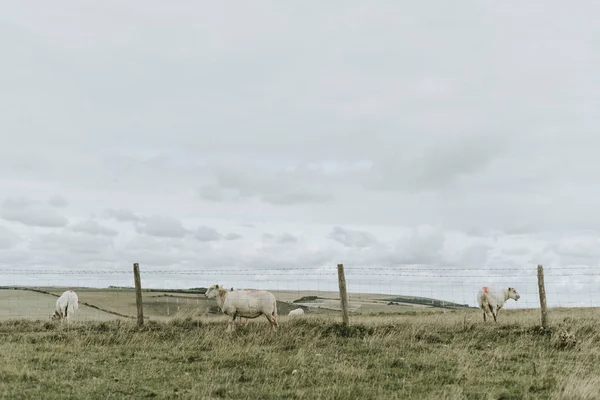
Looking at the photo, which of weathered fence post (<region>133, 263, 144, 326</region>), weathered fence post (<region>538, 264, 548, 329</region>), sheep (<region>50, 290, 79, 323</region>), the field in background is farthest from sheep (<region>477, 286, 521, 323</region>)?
sheep (<region>50, 290, 79, 323</region>)

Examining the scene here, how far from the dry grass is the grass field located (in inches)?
1.1

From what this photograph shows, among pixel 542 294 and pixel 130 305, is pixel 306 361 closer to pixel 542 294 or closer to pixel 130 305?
pixel 542 294

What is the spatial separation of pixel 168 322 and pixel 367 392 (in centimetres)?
1176

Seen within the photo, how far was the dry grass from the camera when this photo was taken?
946 centimetres

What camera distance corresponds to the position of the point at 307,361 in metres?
12.2

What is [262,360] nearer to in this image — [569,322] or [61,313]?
[569,322]

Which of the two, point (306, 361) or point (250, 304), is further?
point (250, 304)

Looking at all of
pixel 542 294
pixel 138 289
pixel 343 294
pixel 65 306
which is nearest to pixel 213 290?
pixel 138 289

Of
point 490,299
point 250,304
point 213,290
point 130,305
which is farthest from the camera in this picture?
point 130,305

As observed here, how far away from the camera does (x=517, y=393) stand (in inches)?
369

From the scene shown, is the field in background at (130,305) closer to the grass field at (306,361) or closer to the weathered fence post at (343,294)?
the weathered fence post at (343,294)

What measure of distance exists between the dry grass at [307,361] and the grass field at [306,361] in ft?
0.09

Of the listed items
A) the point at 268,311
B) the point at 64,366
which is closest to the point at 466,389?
the point at 64,366

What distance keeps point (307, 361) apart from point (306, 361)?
0.09ft
